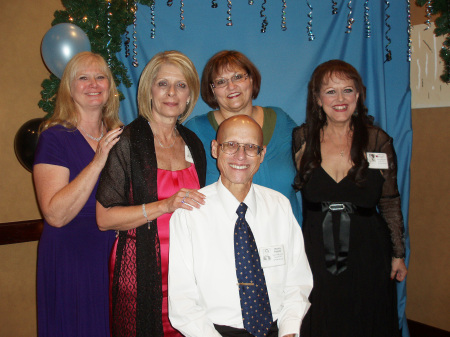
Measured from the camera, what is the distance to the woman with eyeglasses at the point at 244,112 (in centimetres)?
244

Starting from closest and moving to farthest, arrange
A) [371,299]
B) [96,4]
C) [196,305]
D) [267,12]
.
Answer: [196,305], [371,299], [96,4], [267,12]

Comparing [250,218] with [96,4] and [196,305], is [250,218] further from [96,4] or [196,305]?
[96,4]

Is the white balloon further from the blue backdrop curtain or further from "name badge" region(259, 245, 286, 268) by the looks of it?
"name badge" region(259, 245, 286, 268)

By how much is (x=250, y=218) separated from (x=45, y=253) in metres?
1.38

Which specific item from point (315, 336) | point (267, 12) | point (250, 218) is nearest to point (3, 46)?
point (267, 12)

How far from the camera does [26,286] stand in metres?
3.52

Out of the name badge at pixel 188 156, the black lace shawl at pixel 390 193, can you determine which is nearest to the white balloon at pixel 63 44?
the name badge at pixel 188 156

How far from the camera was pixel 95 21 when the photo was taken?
8.87ft

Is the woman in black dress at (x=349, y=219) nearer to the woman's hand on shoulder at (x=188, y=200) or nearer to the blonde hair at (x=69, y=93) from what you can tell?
the woman's hand on shoulder at (x=188, y=200)

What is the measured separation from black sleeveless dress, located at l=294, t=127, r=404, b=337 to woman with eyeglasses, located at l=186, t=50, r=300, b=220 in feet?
0.75

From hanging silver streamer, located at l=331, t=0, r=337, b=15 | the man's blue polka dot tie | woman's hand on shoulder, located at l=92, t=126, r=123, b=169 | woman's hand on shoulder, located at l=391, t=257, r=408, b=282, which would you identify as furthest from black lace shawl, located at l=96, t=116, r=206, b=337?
hanging silver streamer, located at l=331, t=0, r=337, b=15

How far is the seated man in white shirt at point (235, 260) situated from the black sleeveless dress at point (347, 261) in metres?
0.58

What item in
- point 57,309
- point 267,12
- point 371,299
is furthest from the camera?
point 267,12

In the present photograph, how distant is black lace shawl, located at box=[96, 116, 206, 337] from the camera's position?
75.2 inches
